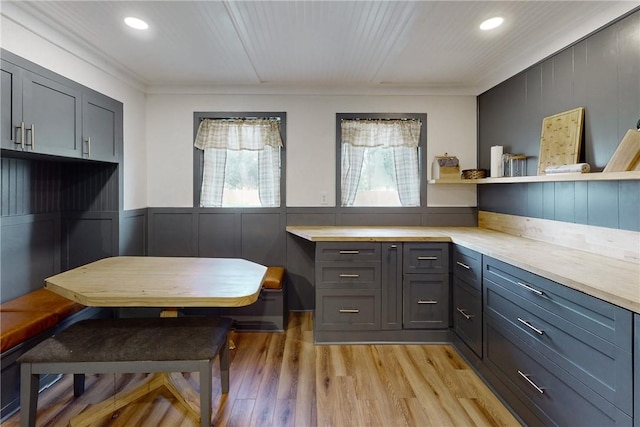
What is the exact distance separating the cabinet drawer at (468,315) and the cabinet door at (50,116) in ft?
10.6

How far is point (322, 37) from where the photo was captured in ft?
7.87

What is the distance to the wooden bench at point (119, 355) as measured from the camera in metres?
1.65

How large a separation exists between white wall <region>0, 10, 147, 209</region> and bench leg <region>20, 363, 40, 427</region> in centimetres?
181

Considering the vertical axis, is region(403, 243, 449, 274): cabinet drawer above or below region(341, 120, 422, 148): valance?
below

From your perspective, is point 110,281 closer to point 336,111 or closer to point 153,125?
point 153,125

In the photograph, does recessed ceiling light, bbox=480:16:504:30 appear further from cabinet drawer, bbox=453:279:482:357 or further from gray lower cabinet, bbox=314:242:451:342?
cabinet drawer, bbox=453:279:482:357

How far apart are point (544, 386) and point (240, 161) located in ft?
10.5

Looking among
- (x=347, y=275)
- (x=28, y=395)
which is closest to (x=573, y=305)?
(x=347, y=275)

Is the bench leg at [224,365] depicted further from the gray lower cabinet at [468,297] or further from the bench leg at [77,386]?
the gray lower cabinet at [468,297]

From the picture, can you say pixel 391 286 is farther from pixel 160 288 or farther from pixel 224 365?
pixel 160 288

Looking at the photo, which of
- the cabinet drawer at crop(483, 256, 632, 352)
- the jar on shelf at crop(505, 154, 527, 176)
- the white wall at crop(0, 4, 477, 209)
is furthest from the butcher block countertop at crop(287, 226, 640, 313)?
the white wall at crop(0, 4, 477, 209)

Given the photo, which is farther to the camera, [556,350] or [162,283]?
[162,283]

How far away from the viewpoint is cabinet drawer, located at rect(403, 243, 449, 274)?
112 inches

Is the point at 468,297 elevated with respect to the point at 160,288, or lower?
lower
